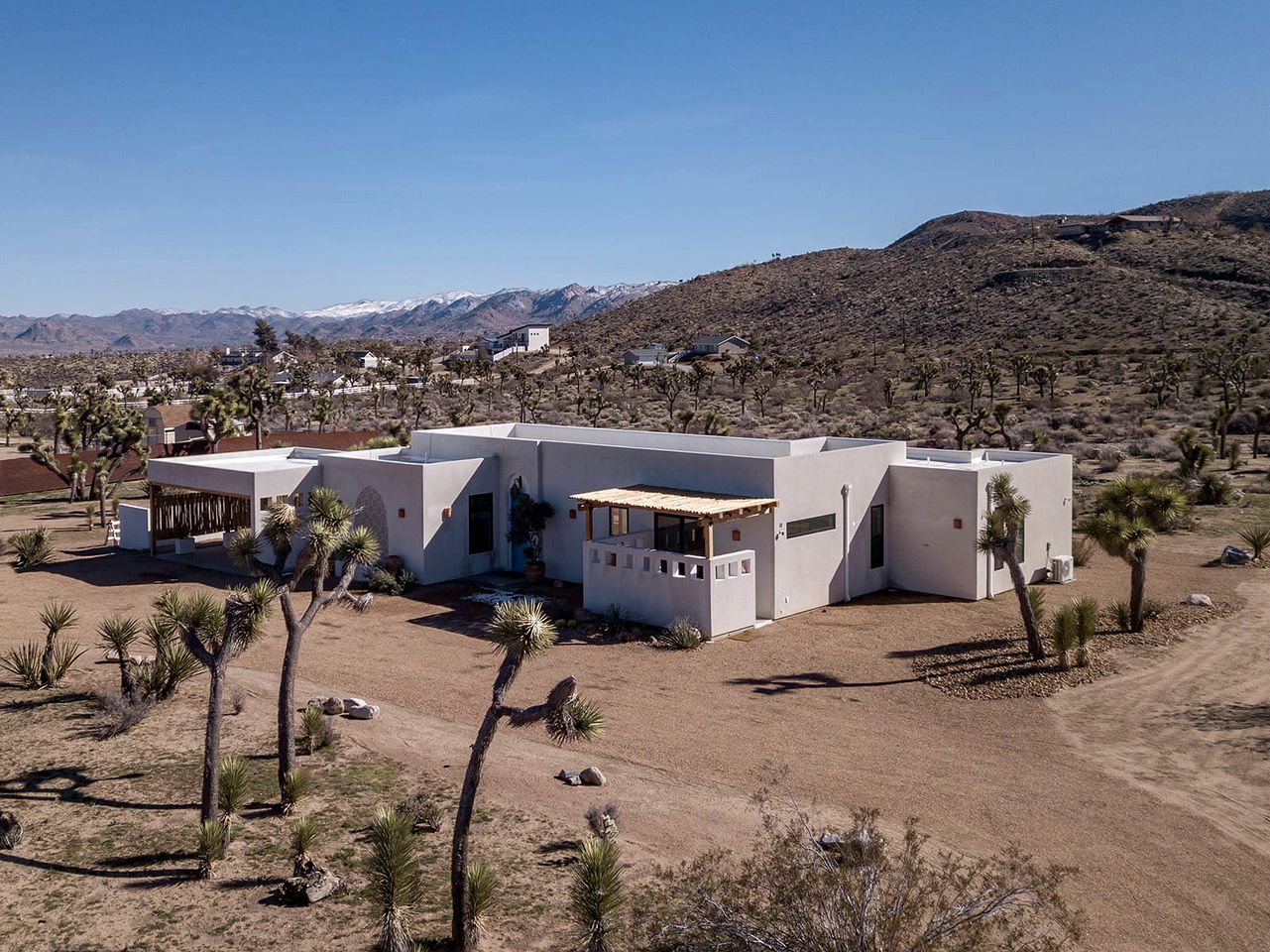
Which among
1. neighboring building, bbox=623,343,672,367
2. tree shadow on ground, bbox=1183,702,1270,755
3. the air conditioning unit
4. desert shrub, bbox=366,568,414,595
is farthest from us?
neighboring building, bbox=623,343,672,367

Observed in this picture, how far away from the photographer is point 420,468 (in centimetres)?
2258

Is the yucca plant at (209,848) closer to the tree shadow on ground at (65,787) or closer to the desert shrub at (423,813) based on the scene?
the tree shadow on ground at (65,787)

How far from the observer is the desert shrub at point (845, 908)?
701 cm

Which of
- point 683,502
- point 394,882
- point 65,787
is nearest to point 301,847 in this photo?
point 394,882

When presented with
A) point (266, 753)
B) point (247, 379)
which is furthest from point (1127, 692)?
point (247, 379)

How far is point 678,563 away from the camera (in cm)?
1842

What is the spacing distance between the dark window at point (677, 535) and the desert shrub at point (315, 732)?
28.6ft

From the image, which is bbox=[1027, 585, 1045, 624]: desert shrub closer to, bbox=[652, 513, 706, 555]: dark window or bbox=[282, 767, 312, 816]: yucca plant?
bbox=[652, 513, 706, 555]: dark window

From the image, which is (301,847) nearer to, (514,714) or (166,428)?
(514,714)

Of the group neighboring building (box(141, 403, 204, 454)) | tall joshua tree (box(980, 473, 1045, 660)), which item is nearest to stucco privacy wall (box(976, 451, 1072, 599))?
tall joshua tree (box(980, 473, 1045, 660))

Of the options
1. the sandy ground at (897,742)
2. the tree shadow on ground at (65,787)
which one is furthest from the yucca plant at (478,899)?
the tree shadow on ground at (65,787)

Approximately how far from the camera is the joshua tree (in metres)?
17.4

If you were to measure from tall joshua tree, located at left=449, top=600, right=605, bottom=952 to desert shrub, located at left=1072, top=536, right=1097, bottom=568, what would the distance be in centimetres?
1809

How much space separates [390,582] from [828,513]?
9.24m
